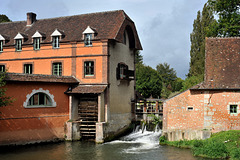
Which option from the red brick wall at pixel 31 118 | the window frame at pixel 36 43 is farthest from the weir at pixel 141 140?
the window frame at pixel 36 43

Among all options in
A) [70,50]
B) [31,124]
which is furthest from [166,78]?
[31,124]

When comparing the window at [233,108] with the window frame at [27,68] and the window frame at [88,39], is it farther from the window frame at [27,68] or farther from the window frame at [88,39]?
the window frame at [27,68]

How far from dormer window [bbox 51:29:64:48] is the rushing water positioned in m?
8.57

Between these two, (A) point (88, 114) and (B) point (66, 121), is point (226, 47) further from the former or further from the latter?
(B) point (66, 121)

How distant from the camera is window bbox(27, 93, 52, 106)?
22423mm

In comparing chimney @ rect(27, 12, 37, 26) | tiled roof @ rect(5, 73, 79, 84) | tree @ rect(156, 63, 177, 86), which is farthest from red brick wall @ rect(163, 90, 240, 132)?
tree @ rect(156, 63, 177, 86)

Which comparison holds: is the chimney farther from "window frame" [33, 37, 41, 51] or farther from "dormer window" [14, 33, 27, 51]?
"window frame" [33, 37, 41, 51]

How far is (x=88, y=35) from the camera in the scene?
25.1m

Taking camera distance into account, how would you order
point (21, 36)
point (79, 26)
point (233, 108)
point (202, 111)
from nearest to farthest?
point (233, 108), point (202, 111), point (79, 26), point (21, 36)

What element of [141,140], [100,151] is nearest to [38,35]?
[100,151]

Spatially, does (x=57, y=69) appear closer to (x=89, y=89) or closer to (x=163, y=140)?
(x=89, y=89)

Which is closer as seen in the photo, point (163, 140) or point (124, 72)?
point (163, 140)

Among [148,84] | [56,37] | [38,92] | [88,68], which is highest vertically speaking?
[56,37]

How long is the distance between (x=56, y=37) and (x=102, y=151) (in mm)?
11431
